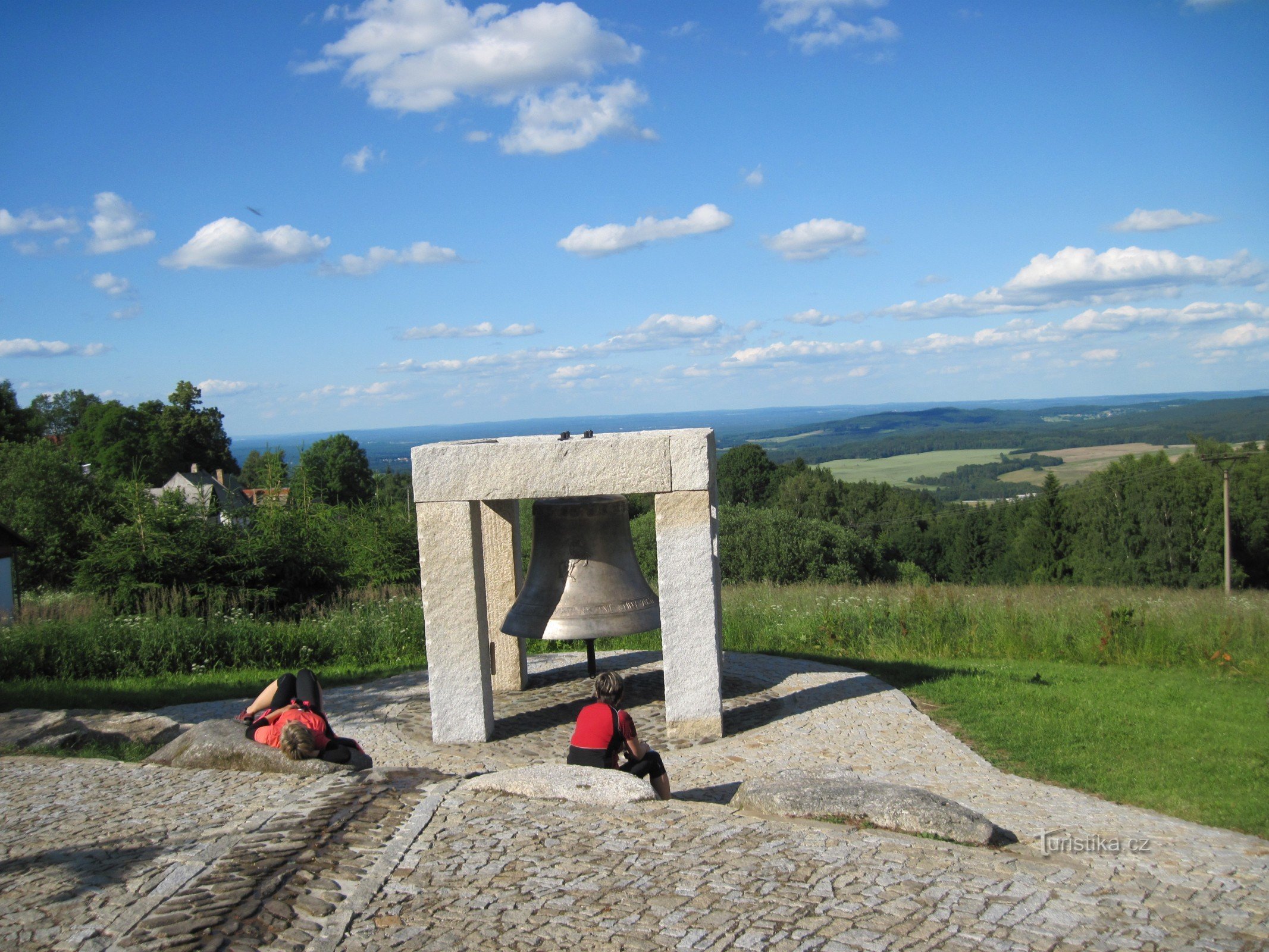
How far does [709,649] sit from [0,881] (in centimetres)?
455

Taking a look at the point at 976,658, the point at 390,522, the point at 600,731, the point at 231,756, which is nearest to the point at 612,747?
the point at 600,731

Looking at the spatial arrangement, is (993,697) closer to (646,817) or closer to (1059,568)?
(646,817)

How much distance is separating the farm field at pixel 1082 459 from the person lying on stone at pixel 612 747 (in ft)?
143

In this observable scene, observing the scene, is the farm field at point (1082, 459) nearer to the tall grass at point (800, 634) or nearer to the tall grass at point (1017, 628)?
the tall grass at point (1017, 628)

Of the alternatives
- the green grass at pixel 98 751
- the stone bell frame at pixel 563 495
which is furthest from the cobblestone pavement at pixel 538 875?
the stone bell frame at pixel 563 495

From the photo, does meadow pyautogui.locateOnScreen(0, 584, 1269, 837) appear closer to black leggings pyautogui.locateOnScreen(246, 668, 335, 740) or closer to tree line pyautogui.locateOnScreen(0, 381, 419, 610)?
tree line pyautogui.locateOnScreen(0, 381, 419, 610)

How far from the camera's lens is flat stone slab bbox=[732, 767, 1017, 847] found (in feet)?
14.8

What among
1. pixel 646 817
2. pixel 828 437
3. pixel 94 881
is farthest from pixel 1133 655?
pixel 828 437

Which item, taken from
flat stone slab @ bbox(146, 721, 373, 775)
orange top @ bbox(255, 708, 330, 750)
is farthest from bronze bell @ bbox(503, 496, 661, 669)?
flat stone slab @ bbox(146, 721, 373, 775)

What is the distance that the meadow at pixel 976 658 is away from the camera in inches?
266

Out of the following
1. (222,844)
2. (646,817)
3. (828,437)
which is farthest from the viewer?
(828,437)

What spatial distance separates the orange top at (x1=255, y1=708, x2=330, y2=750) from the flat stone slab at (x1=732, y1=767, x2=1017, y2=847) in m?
2.54

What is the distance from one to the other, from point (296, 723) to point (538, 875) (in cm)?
227

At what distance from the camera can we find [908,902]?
139 inches
